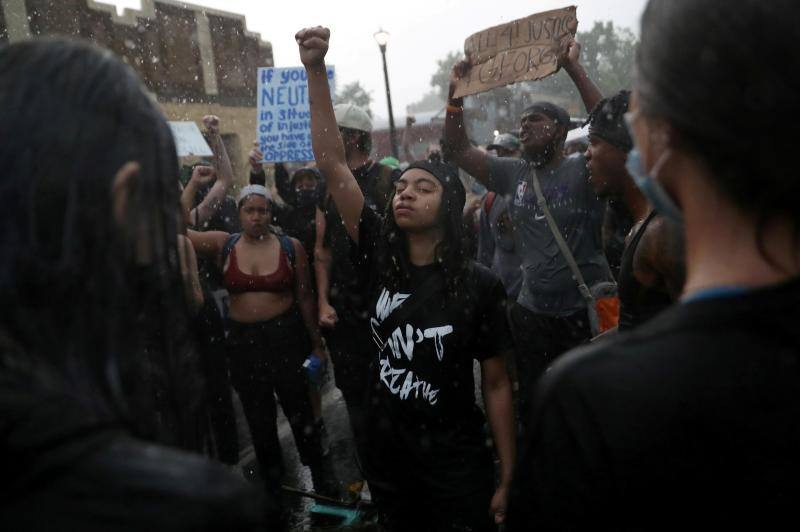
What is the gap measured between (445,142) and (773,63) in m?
3.47

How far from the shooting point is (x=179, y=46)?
1577cm

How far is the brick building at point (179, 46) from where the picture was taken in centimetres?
1282

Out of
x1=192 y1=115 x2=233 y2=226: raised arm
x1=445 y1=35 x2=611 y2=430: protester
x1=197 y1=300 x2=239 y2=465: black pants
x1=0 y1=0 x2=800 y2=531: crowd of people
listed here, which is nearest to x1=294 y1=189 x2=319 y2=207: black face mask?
x1=192 y1=115 x2=233 y2=226: raised arm

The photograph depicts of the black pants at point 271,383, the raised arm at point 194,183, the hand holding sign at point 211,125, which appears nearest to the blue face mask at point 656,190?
the black pants at point 271,383

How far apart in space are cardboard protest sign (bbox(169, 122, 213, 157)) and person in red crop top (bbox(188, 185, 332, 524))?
8.52ft

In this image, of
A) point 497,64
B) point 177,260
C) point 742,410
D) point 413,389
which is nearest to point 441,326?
point 413,389

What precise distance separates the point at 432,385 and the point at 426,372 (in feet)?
0.19

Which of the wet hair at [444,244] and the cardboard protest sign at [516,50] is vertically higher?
the cardboard protest sign at [516,50]

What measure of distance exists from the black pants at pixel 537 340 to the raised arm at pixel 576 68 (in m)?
1.35

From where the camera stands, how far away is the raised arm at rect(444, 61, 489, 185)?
161 inches

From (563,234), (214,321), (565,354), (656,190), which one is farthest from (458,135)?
(565,354)

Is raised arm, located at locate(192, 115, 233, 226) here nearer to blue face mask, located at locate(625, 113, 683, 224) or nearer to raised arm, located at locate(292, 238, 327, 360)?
raised arm, located at locate(292, 238, 327, 360)

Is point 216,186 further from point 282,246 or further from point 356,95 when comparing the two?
point 356,95

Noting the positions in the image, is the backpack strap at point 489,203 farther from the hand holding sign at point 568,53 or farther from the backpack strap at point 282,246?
the backpack strap at point 282,246
